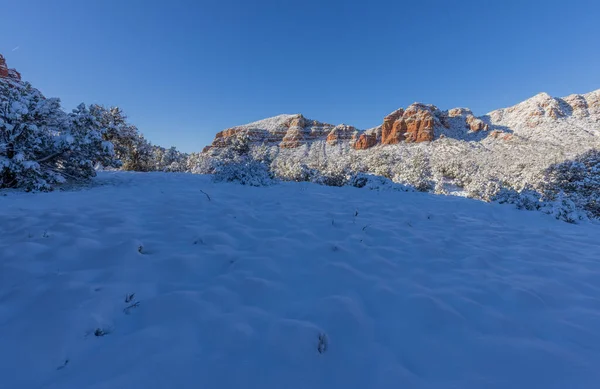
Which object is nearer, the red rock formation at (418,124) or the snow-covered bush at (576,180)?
the snow-covered bush at (576,180)

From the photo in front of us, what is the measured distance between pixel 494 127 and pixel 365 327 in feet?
258

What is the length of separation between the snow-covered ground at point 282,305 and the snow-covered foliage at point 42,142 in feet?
7.85

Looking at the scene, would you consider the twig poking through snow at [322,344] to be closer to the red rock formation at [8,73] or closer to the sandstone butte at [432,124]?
the red rock formation at [8,73]

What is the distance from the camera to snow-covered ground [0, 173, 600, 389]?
1540 millimetres

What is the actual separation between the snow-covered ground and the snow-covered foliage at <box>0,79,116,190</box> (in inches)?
94.2

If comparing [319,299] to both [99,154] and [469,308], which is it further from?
[99,154]

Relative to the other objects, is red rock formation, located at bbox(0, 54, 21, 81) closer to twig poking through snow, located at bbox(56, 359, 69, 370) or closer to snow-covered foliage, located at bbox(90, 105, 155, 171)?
snow-covered foliage, located at bbox(90, 105, 155, 171)

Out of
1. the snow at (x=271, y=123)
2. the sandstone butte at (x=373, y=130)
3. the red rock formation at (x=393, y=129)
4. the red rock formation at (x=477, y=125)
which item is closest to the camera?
the red rock formation at (x=477, y=125)

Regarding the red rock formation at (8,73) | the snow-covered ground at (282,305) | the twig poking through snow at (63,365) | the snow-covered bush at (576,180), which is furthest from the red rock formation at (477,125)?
the red rock formation at (8,73)

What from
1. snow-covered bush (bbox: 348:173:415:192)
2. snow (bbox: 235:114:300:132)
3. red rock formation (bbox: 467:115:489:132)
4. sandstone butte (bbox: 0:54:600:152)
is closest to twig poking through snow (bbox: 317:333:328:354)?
snow-covered bush (bbox: 348:173:415:192)

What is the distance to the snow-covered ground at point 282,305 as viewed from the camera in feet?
5.05

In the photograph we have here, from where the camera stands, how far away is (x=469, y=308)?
2.22 meters

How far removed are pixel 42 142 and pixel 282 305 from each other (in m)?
7.91

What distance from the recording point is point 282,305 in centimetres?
217
